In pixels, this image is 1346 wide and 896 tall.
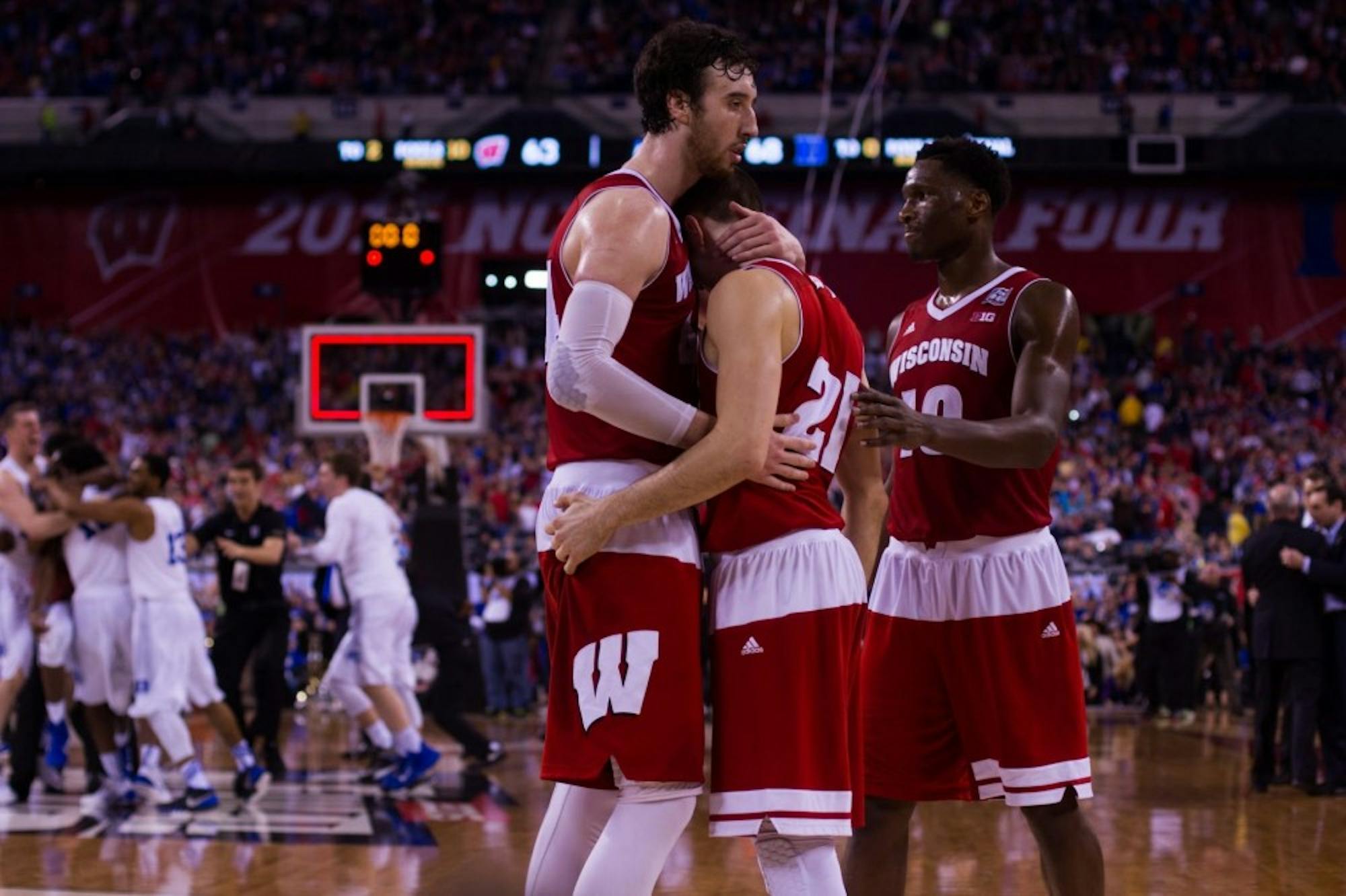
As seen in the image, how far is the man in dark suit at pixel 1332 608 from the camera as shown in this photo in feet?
34.0

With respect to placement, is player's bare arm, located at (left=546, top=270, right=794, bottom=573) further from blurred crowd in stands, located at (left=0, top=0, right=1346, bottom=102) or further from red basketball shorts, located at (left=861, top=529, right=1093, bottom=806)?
blurred crowd in stands, located at (left=0, top=0, right=1346, bottom=102)

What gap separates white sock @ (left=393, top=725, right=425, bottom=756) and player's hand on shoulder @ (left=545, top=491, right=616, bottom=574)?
6572 millimetres

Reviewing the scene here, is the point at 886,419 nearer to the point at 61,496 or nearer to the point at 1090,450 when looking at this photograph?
the point at 61,496

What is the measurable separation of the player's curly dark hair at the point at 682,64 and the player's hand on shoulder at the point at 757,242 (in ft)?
0.97

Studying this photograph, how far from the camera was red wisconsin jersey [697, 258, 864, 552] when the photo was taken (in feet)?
12.1

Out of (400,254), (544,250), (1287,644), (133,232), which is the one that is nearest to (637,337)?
(1287,644)

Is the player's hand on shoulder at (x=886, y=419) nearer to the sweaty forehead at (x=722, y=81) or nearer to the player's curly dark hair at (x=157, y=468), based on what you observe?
the sweaty forehead at (x=722, y=81)

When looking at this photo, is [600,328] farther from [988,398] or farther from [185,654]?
[185,654]

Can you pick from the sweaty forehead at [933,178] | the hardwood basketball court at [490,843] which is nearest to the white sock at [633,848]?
the sweaty forehead at [933,178]

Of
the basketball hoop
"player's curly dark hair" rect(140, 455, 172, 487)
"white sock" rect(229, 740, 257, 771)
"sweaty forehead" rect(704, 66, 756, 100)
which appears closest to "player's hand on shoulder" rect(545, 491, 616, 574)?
"sweaty forehead" rect(704, 66, 756, 100)

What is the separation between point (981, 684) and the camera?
4.51 meters

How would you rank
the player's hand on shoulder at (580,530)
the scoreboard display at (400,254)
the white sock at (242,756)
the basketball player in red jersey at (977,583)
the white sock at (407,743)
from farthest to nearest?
1. the scoreboard display at (400,254)
2. the white sock at (407,743)
3. the white sock at (242,756)
4. the basketball player in red jersey at (977,583)
5. the player's hand on shoulder at (580,530)

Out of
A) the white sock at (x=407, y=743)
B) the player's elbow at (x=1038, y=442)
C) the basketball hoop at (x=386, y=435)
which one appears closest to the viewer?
the player's elbow at (x=1038, y=442)

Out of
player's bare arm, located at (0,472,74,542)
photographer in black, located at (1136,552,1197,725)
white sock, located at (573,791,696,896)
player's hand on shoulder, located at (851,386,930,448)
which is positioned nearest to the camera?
white sock, located at (573,791,696,896)
